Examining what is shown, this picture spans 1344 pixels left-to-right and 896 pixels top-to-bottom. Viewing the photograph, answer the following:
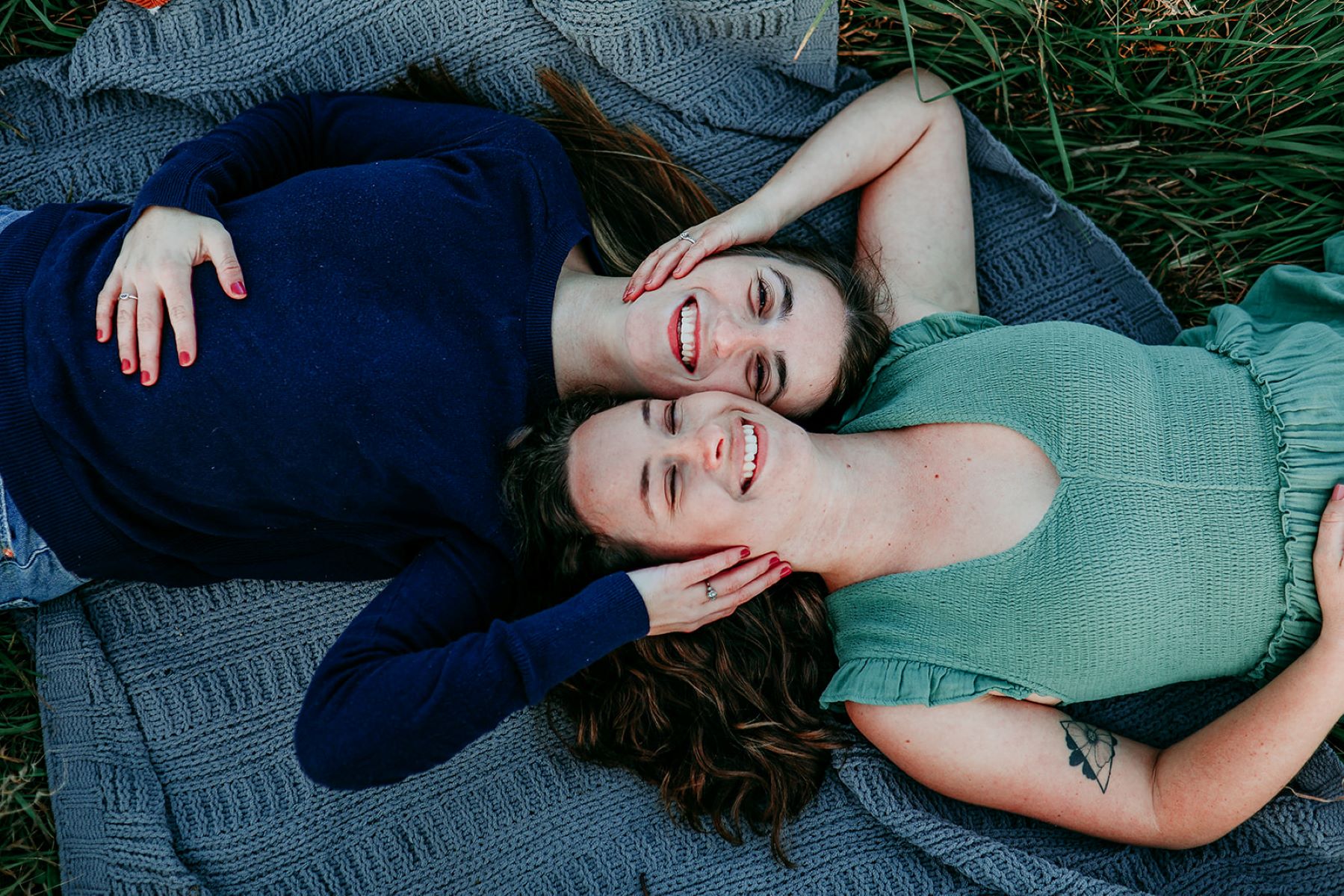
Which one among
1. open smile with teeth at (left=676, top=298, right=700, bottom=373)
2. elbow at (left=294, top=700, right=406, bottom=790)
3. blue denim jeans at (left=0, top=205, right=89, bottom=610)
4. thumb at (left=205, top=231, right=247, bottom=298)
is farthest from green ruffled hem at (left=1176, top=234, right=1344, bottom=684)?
blue denim jeans at (left=0, top=205, right=89, bottom=610)

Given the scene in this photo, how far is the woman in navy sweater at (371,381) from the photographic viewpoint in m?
2.42

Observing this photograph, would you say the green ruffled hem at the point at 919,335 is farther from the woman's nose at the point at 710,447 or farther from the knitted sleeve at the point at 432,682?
the knitted sleeve at the point at 432,682

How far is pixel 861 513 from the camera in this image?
101 inches

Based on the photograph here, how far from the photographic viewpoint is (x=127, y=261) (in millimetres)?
2512

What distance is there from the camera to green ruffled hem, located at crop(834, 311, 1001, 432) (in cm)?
288

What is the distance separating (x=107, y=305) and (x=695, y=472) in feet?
5.26

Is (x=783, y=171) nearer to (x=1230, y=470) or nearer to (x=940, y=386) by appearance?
(x=940, y=386)

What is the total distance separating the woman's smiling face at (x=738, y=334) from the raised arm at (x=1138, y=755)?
0.94 meters

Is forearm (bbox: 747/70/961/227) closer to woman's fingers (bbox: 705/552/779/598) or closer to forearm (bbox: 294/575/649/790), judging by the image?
woman's fingers (bbox: 705/552/779/598)

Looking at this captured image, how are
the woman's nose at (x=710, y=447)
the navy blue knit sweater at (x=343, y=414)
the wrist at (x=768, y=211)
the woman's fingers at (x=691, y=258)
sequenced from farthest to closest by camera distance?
the wrist at (x=768, y=211), the woman's fingers at (x=691, y=258), the navy blue knit sweater at (x=343, y=414), the woman's nose at (x=710, y=447)

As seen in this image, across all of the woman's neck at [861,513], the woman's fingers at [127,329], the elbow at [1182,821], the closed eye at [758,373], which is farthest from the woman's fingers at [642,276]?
the elbow at [1182,821]

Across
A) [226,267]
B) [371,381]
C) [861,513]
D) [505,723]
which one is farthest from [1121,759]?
[226,267]

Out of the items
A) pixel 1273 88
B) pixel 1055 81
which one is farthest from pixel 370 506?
pixel 1273 88

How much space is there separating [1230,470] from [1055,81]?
1473mm
